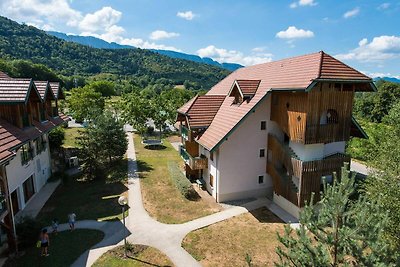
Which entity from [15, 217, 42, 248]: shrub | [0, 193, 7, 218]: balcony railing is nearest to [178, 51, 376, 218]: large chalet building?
[15, 217, 42, 248]: shrub

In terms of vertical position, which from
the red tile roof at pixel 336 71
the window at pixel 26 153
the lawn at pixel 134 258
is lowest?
the lawn at pixel 134 258

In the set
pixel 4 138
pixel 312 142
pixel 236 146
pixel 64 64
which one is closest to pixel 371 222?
pixel 312 142

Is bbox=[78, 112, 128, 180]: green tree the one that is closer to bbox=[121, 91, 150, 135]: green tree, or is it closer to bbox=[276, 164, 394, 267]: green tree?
bbox=[121, 91, 150, 135]: green tree

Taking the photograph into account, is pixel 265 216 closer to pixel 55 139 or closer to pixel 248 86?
pixel 248 86

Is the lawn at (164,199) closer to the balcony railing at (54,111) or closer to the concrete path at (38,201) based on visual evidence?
the concrete path at (38,201)

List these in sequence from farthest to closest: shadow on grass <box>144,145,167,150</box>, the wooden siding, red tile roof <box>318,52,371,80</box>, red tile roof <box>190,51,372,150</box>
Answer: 1. shadow on grass <box>144,145,167,150</box>
2. the wooden siding
3. red tile roof <box>190,51,372,150</box>
4. red tile roof <box>318,52,371,80</box>

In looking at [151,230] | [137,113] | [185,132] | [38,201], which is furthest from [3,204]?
[137,113]

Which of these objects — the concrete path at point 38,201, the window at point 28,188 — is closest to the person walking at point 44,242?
the concrete path at point 38,201
